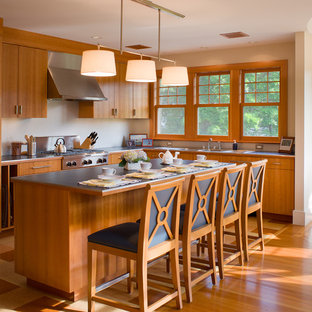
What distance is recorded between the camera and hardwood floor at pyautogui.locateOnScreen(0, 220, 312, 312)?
10.2 ft

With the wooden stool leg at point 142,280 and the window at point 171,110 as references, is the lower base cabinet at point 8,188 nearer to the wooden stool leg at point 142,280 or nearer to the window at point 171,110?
the wooden stool leg at point 142,280

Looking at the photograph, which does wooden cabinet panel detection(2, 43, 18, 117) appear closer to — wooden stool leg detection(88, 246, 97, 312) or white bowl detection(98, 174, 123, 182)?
white bowl detection(98, 174, 123, 182)

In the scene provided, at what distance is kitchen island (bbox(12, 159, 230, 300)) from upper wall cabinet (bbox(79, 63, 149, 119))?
318 centimetres

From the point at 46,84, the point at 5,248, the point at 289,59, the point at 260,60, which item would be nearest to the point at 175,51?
the point at 260,60

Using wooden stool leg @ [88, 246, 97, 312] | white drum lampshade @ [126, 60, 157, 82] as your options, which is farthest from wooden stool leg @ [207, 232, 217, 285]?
white drum lampshade @ [126, 60, 157, 82]

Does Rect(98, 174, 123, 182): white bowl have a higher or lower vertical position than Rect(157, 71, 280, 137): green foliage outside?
lower

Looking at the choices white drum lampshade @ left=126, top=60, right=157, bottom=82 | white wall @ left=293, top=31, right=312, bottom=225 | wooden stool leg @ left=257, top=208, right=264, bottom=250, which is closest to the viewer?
white drum lampshade @ left=126, top=60, right=157, bottom=82

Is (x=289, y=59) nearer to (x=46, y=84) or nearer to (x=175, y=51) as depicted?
(x=175, y=51)

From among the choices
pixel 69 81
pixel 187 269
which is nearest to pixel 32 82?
pixel 69 81

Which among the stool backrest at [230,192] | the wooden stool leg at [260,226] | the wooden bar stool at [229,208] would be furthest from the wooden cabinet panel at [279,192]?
the stool backrest at [230,192]

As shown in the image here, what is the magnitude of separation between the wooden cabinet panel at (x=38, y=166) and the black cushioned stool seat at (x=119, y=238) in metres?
2.49

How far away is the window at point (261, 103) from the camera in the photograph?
256 inches

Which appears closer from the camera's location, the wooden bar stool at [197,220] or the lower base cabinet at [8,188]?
the wooden bar stool at [197,220]

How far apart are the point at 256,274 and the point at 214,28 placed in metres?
3.21
